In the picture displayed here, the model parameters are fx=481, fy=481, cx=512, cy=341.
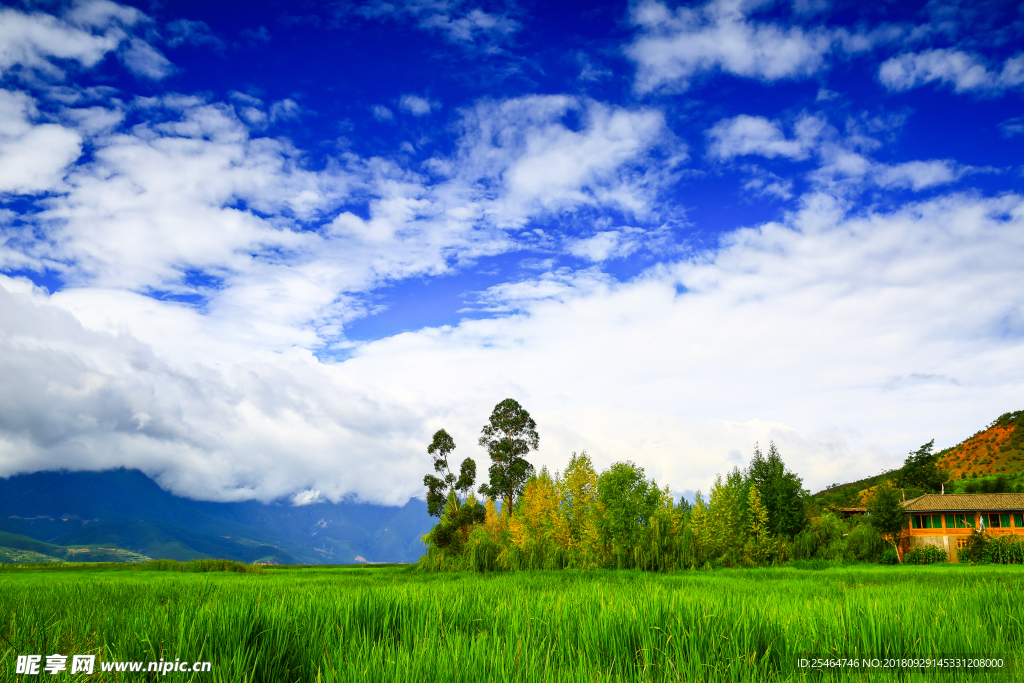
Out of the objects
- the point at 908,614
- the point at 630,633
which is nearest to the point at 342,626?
the point at 630,633

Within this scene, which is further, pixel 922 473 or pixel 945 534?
pixel 922 473

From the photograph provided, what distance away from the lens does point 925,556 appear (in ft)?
126

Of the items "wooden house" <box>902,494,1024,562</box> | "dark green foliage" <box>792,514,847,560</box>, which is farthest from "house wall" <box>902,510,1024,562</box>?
"dark green foliage" <box>792,514,847,560</box>

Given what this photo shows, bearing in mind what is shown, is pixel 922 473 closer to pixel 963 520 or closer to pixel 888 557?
pixel 963 520

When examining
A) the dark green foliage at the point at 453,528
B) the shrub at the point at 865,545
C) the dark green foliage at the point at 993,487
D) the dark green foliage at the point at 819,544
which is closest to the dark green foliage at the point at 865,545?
the shrub at the point at 865,545

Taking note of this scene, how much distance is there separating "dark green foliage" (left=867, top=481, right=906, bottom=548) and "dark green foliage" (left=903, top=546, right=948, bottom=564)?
172 inches

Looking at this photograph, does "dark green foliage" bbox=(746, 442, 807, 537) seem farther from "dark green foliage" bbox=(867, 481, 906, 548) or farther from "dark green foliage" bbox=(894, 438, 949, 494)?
"dark green foliage" bbox=(894, 438, 949, 494)

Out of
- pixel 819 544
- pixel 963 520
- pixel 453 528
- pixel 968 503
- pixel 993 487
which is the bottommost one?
pixel 819 544

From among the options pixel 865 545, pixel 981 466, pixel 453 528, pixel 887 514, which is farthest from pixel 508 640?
pixel 981 466

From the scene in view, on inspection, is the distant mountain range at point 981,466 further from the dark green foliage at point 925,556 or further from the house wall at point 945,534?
the dark green foliage at point 925,556

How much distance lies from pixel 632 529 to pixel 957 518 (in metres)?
41.4

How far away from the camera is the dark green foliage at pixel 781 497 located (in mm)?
42000

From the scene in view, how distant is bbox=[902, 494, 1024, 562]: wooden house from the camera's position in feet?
141

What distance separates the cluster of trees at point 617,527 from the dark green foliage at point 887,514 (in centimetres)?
750
